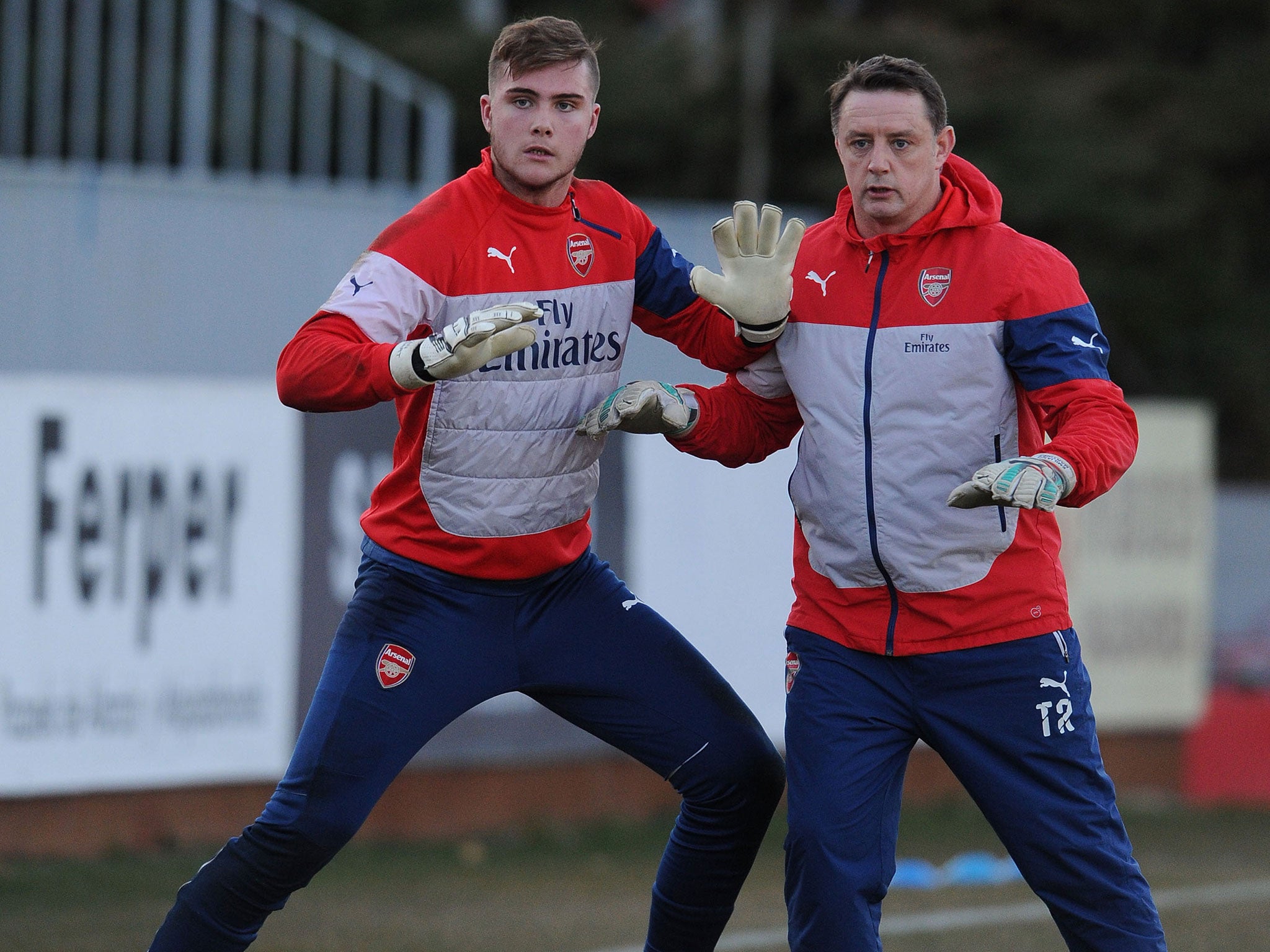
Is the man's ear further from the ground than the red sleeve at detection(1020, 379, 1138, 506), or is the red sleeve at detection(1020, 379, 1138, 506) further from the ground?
the man's ear

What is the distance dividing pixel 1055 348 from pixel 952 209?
1.42ft

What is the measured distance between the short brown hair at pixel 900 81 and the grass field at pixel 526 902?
3510 mm

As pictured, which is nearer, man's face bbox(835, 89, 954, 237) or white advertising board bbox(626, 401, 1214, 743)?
man's face bbox(835, 89, 954, 237)

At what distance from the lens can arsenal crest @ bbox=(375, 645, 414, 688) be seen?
171 inches

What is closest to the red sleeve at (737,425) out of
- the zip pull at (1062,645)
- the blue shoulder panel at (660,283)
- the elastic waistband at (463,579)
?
the blue shoulder panel at (660,283)

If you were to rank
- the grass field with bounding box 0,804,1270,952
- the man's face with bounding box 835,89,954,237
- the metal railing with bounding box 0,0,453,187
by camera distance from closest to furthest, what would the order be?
the man's face with bounding box 835,89,954,237, the grass field with bounding box 0,804,1270,952, the metal railing with bounding box 0,0,453,187

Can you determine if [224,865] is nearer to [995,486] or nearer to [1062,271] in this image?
[995,486]

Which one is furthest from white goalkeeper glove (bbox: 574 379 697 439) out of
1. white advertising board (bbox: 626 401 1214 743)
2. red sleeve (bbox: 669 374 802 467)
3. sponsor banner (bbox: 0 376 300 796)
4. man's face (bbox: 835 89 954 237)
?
white advertising board (bbox: 626 401 1214 743)

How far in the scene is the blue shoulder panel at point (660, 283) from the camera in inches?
183

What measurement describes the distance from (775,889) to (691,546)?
1813 mm

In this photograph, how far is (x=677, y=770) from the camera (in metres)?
4.51

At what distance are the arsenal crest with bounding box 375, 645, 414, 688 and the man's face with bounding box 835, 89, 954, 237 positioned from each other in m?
1.54

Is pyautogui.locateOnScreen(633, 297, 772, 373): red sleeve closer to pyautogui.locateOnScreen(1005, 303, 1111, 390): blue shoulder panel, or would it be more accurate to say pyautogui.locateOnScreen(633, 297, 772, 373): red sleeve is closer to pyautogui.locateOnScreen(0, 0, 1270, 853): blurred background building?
pyautogui.locateOnScreen(1005, 303, 1111, 390): blue shoulder panel

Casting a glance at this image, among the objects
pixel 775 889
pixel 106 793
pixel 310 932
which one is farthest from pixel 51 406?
pixel 775 889
